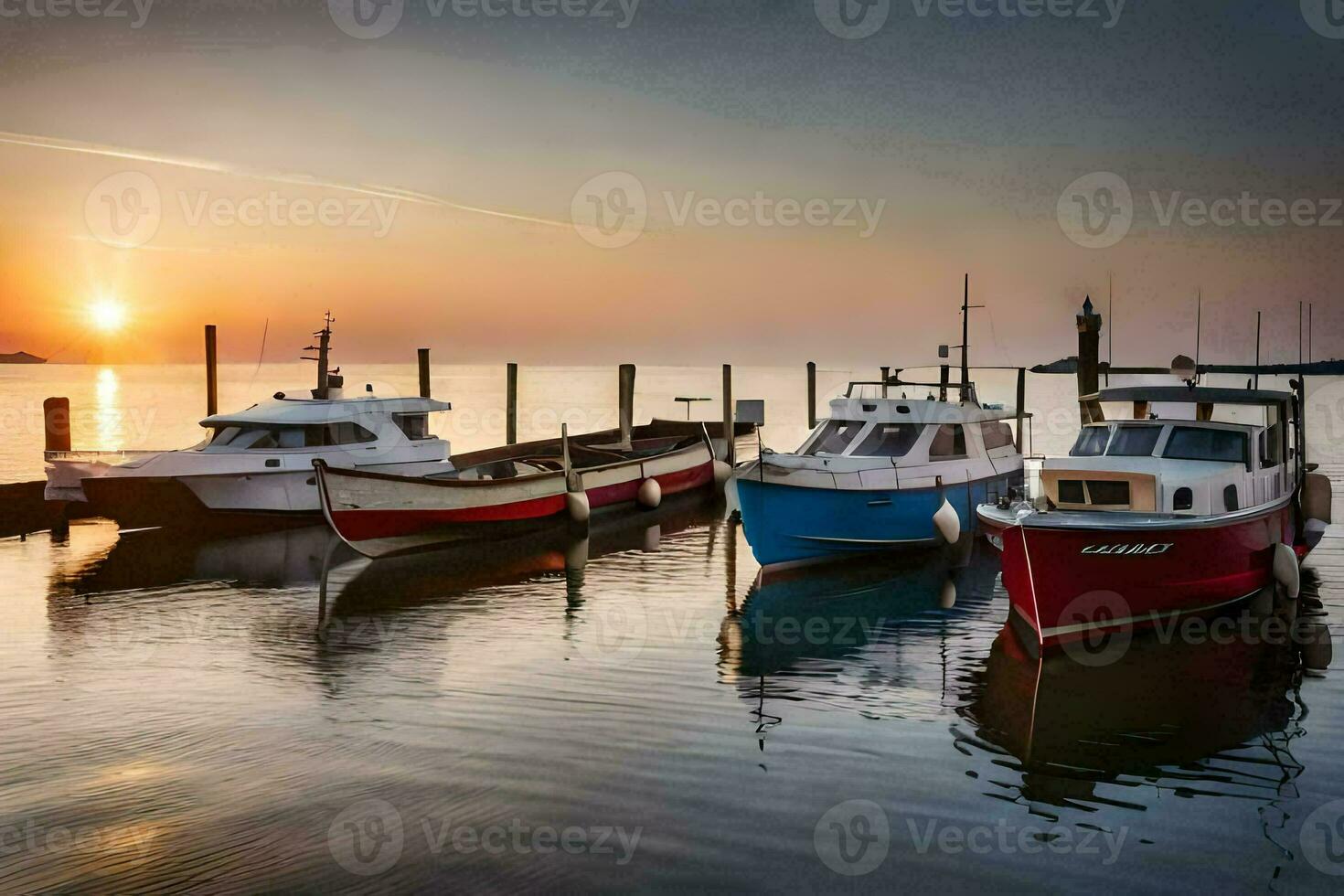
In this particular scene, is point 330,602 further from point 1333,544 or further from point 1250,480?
point 1333,544

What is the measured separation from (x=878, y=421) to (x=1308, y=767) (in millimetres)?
10481

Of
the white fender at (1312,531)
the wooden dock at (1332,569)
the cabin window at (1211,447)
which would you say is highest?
the cabin window at (1211,447)

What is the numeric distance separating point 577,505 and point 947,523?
7690 mm

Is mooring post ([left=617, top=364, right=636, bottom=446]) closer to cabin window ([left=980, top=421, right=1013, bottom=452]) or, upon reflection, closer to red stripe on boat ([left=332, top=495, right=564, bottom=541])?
red stripe on boat ([left=332, top=495, right=564, bottom=541])

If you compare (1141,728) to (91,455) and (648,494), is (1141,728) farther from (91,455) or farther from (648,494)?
(91,455)

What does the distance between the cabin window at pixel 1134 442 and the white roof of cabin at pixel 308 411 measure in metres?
13.2

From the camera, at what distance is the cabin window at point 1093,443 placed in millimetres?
14242

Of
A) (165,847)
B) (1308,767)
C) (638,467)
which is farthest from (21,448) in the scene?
(1308,767)

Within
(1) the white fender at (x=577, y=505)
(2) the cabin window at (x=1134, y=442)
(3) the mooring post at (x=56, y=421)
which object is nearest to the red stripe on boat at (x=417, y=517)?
(1) the white fender at (x=577, y=505)

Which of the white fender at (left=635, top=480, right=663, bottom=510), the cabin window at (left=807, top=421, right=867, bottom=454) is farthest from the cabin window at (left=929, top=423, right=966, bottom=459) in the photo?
the white fender at (left=635, top=480, right=663, bottom=510)

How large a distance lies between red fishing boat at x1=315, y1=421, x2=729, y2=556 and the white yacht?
174 centimetres

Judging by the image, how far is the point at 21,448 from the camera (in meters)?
49.3

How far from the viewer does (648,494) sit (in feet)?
84.5

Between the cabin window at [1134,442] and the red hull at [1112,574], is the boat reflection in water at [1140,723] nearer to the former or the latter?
the red hull at [1112,574]
